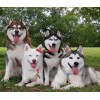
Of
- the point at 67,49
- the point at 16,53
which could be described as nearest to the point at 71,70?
the point at 67,49

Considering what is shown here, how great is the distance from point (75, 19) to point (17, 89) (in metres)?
2.27

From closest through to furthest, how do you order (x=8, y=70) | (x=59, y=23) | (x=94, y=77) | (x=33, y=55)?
(x=33, y=55)
(x=94, y=77)
(x=8, y=70)
(x=59, y=23)

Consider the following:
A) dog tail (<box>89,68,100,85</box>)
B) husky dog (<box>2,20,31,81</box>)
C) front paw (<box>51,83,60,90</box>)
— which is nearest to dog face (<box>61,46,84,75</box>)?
front paw (<box>51,83,60,90</box>)

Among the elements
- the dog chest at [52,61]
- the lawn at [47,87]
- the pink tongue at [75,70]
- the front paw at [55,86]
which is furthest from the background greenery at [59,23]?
the front paw at [55,86]

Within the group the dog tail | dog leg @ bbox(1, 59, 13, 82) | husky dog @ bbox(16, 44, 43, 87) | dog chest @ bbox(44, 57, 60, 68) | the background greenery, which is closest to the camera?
husky dog @ bbox(16, 44, 43, 87)

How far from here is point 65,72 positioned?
668cm

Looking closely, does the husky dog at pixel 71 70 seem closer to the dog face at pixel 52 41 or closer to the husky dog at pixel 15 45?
the dog face at pixel 52 41

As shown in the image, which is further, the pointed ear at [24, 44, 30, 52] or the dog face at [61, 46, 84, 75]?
the pointed ear at [24, 44, 30, 52]

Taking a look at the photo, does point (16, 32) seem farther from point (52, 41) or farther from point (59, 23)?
point (59, 23)

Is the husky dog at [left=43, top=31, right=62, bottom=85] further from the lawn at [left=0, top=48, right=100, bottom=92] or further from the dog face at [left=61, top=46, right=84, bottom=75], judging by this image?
the lawn at [left=0, top=48, right=100, bottom=92]

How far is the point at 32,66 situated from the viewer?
264 inches

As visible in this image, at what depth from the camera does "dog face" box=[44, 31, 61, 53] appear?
263 inches

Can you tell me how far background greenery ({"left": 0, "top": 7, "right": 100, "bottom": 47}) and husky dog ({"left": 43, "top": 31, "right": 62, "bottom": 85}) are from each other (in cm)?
56

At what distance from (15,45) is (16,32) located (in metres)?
0.32
